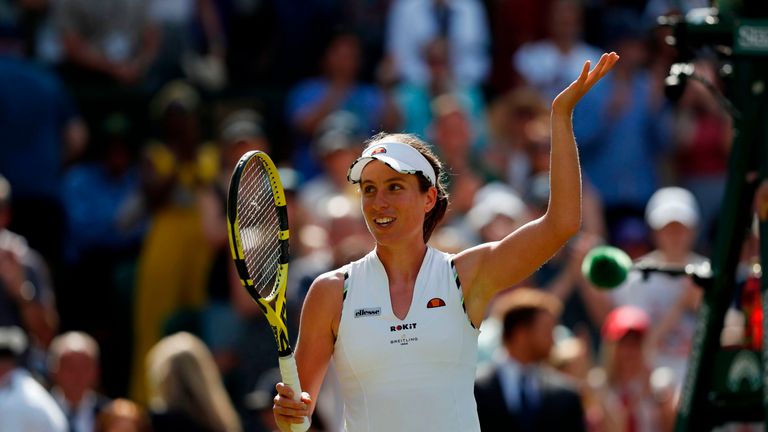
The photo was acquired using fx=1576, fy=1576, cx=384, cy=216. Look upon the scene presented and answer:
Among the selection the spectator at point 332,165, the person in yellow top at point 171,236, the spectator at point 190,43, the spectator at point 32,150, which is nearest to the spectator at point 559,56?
the spectator at point 332,165

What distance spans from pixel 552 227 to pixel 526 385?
148 inches

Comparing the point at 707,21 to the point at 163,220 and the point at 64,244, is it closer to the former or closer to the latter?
the point at 163,220

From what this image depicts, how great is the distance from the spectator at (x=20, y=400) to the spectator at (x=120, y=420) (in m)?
0.28

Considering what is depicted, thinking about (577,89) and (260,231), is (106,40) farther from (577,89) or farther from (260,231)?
(577,89)

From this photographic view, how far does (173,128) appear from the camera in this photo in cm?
1104

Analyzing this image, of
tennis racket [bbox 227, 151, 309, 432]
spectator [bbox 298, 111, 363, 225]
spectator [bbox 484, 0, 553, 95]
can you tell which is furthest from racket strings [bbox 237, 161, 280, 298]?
spectator [bbox 484, 0, 553, 95]

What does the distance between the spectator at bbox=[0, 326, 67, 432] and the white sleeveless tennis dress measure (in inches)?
147

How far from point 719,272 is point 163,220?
556 cm

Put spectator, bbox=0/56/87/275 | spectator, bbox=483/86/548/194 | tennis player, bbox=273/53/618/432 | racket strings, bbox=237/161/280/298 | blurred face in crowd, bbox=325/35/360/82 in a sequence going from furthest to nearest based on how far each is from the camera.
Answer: blurred face in crowd, bbox=325/35/360/82, spectator, bbox=483/86/548/194, spectator, bbox=0/56/87/275, racket strings, bbox=237/161/280/298, tennis player, bbox=273/53/618/432

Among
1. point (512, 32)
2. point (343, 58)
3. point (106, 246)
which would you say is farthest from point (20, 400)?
point (512, 32)

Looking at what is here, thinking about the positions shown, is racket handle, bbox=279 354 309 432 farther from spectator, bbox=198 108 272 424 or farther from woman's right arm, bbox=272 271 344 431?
spectator, bbox=198 108 272 424

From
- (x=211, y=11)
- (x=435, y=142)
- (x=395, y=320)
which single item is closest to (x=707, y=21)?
(x=395, y=320)

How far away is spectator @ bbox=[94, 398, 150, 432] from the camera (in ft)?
28.5

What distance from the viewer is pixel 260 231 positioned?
5113 millimetres
